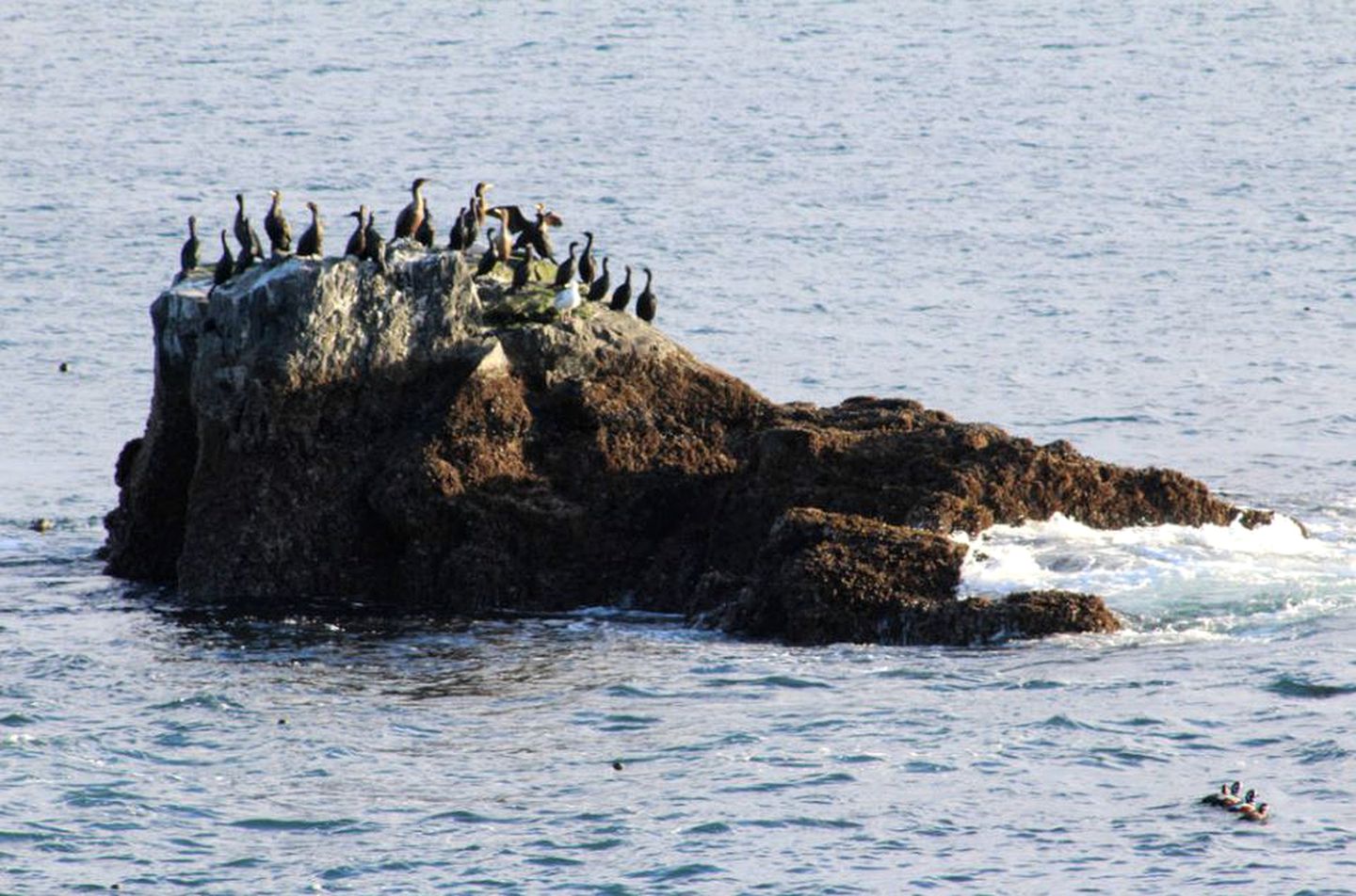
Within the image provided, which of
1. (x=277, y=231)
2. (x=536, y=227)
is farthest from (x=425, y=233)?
(x=536, y=227)

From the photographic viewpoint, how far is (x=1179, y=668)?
65.1 ft

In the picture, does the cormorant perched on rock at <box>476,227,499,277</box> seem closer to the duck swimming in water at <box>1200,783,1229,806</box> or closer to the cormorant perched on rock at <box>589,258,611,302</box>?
A: the cormorant perched on rock at <box>589,258,611,302</box>

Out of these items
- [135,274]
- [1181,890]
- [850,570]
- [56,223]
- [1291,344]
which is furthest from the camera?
[56,223]

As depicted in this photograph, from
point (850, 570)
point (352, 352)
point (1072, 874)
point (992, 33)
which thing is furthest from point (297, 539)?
point (992, 33)

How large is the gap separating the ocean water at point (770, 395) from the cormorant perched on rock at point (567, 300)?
321 centimetres

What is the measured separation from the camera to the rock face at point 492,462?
23.1m

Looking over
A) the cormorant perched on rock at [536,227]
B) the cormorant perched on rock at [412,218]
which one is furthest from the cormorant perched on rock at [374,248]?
the cormorant perched on rock at [536,227]

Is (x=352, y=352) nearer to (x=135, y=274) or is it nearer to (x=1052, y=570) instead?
(x=1052, y=570)

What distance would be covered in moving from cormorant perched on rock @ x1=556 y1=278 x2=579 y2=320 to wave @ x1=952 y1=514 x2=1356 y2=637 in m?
4.54

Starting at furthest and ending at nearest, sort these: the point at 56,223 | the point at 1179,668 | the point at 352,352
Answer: the point at 56,223 → the point at 352,352 → the point at 1179,668

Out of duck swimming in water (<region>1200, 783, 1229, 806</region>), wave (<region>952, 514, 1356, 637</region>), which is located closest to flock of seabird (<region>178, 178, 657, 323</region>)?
wave (<region>952, 514, 1356, 637</region>)

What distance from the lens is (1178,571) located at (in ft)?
72.0

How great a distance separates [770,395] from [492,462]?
36.1ft

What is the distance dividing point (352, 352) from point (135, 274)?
19.8 metres
